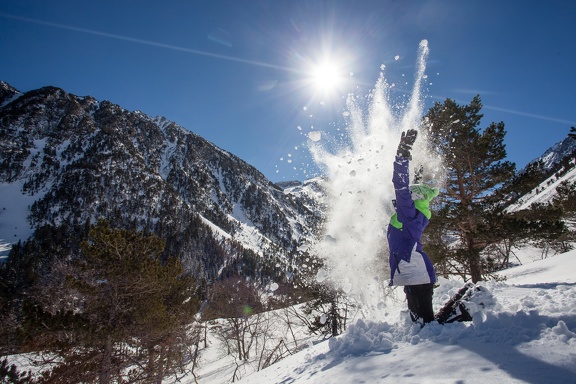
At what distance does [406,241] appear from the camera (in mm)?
4469

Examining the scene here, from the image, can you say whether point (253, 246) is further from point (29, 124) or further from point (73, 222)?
point (29, 124)

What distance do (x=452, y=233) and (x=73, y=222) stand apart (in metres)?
158

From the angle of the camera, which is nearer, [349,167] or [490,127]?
[490,127]

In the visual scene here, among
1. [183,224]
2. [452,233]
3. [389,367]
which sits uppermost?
[183,224]

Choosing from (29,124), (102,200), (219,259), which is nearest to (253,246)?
(219,259)

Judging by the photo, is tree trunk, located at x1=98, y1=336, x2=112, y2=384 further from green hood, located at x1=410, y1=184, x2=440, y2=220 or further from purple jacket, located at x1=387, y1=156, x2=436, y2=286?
green hood, located at x1=410, y1=184, x2=440, y2=220

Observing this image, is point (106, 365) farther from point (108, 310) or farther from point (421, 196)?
point (421, 196)

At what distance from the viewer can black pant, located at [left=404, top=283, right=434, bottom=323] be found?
4.32 m

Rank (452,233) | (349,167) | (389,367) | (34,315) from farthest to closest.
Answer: (349,167)
(452,233)
(34,315)
(389,367)

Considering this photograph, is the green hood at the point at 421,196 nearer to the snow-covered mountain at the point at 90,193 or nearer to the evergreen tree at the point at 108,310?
the evergreen tree at the point at 108,310

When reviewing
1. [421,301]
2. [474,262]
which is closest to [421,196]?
[421,301]

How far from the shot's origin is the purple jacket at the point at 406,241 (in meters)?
4.33

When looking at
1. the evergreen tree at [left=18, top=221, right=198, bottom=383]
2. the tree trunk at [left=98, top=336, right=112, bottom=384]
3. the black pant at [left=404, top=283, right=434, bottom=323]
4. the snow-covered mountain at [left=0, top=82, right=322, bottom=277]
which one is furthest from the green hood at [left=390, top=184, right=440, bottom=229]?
the snow-covered mountain at [left=0, top=82, right=322, bottom=277]

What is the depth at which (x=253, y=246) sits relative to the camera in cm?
18725
